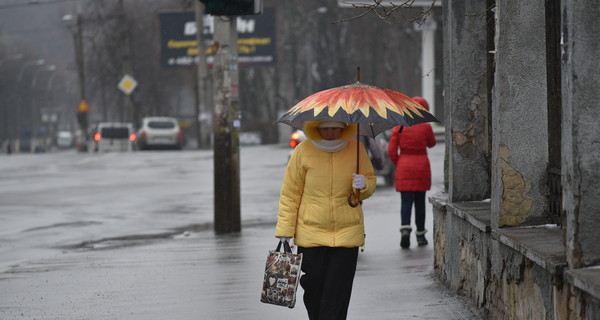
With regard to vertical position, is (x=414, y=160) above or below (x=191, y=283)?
above

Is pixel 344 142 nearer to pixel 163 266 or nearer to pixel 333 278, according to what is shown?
pixel 333 278

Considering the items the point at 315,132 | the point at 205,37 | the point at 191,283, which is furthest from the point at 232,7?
the point at 205,37

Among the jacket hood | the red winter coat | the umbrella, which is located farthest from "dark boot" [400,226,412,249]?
the jacket hood

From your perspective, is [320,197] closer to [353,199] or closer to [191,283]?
[353,199]

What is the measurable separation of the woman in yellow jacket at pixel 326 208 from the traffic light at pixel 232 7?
544 cm

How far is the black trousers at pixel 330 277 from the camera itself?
283 inches

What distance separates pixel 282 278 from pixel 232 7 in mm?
6126

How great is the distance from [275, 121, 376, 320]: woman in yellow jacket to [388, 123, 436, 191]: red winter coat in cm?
511

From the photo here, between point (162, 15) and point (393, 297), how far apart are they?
4809cm

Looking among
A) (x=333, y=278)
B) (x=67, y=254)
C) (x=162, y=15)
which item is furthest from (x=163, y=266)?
(x=162, y=15)

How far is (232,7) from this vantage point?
1264 cm

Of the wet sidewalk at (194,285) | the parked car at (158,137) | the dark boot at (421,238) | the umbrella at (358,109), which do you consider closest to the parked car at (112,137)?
the parked car at (158,137)

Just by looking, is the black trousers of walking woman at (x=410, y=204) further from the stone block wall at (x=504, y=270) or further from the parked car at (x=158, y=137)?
the parked car at (x=158, y=137)

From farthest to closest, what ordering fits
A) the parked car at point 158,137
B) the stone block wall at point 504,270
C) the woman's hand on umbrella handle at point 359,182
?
1. the parked car at point 158,137
2. the woman's hand on umbrella handle at point 359,182
3. the stone block wall at point 504,270
